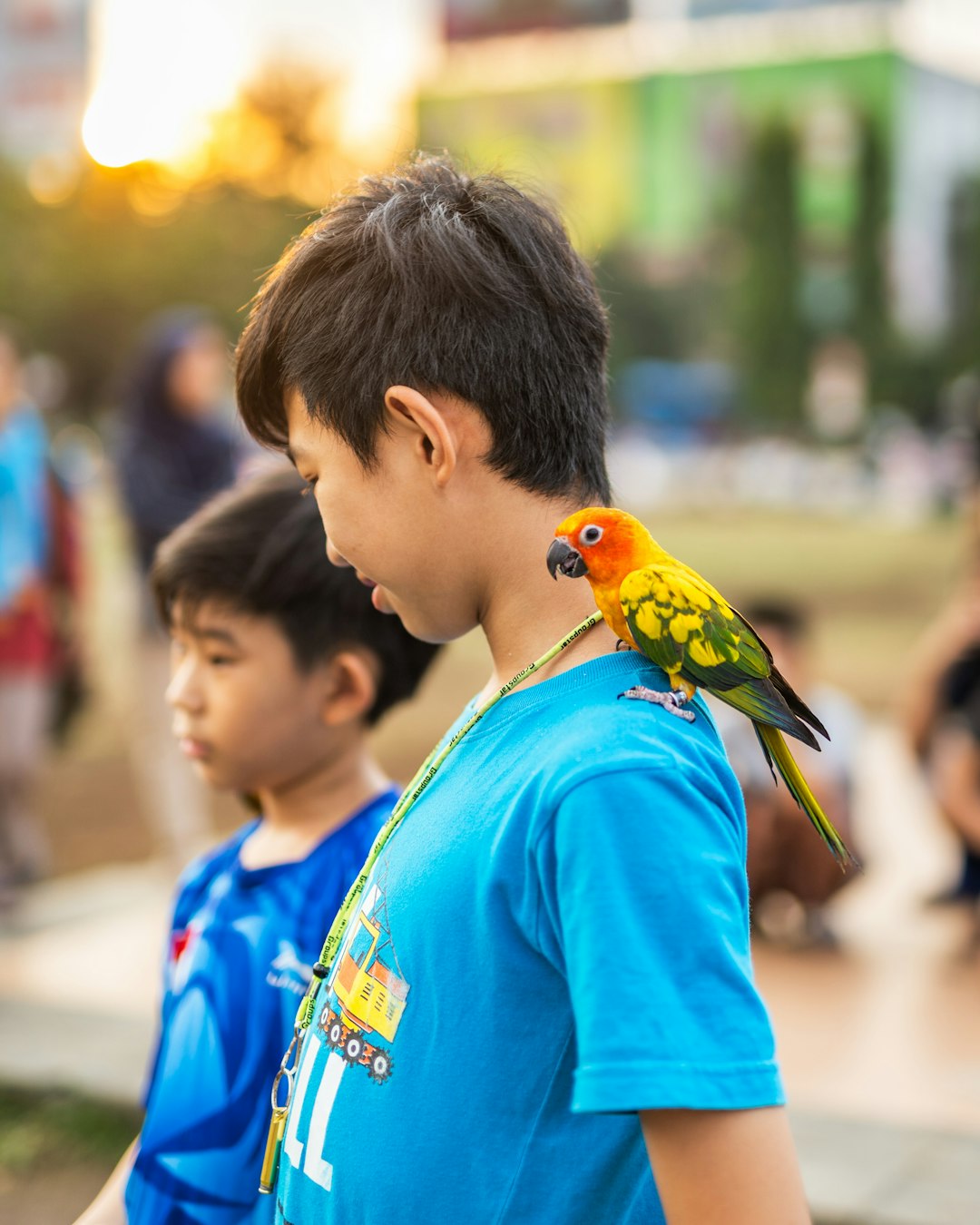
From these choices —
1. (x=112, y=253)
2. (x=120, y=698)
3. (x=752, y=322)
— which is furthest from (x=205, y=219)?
(x=120, y=698)

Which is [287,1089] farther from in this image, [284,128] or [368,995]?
[284,128]

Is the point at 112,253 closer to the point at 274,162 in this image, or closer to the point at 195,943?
the point at 274,162

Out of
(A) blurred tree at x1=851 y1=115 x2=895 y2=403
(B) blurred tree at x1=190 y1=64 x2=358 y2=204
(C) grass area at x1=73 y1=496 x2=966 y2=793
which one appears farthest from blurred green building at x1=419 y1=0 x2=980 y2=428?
(C) grass area at x1=73 y1=496 x2=966 y2=793

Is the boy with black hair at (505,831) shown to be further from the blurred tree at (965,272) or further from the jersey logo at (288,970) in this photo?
the blurred tree at (965,272)

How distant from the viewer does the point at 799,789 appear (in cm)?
124

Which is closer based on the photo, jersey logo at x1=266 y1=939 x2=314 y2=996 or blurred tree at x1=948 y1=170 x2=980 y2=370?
jersey logo at x1=266 y1=939 x2=314 y2=996

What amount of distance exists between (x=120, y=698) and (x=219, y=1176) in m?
9.36

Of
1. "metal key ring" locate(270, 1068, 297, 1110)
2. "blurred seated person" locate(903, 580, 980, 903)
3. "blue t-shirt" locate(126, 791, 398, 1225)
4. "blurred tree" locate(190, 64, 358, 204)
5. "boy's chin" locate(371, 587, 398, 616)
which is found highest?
"blurred tree" locate(190, 64, 358, 204)

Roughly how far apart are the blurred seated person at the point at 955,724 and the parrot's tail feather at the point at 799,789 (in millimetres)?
3744

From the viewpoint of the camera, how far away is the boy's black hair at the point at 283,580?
192 centimetres

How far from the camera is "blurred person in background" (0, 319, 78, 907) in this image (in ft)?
17.0

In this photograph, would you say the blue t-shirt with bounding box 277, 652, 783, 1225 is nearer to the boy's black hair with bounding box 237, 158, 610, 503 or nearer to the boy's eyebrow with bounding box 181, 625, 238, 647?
the boy's black hair with bounding box 237, 158, 610, 503

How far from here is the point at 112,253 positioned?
38875 millimetres

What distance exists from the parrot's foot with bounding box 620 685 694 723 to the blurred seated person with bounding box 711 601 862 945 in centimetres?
343
